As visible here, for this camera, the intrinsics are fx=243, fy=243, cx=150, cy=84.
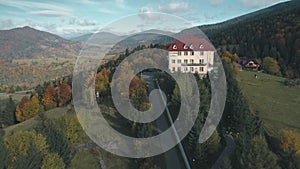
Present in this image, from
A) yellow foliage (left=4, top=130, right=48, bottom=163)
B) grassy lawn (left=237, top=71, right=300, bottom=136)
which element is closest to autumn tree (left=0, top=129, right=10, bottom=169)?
yellow foliage (left=4, top=130, right=48, bottom=163)

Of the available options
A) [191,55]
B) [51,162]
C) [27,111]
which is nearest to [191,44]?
[191,55]

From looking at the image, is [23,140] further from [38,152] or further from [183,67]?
[183,67]

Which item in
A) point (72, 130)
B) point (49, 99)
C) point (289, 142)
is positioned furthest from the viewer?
point (49, 99)

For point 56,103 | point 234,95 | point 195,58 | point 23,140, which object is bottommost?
point 56,103

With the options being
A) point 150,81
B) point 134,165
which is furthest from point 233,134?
point 150,81

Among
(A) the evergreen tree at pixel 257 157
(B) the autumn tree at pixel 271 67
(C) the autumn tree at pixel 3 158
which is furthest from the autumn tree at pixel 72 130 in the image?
(B) the autumn tree at pixel 271 67

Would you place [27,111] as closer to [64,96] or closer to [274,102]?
[64,96]

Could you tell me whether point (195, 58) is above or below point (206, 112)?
above
